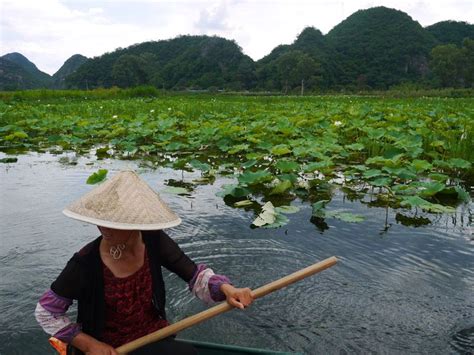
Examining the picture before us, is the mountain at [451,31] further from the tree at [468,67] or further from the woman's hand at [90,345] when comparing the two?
the woman's hand at [90,345]

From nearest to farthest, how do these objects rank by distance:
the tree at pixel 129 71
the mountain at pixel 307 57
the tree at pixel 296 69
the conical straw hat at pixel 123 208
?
the conical straw hat at pixel 123 208 < the tree at pixel 296 69 < the mountain at pixel 307 57 < the tree at pixel 129 71

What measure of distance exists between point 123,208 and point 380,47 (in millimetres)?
71385

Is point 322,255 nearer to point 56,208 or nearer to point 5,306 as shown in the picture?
point 5,306

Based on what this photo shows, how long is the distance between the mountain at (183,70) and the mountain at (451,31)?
31524mm

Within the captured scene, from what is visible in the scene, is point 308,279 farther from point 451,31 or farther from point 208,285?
point 451,31

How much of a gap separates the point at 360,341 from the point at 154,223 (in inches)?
45.9

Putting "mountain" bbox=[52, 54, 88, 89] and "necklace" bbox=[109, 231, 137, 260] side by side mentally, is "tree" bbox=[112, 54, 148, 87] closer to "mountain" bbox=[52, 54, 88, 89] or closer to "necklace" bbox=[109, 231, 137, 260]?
"mountain" bbox=[52, 54, 88, 89]

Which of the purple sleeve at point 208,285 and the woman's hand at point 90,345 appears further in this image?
the purple sleeve at point 208,285

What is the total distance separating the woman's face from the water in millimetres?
847

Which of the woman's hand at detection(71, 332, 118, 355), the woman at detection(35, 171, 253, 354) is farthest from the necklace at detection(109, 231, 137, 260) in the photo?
the woman's hand at detection(71, 332, 118, 355)

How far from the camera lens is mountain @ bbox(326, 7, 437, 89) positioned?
61.0m

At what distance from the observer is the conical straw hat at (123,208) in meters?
1.31

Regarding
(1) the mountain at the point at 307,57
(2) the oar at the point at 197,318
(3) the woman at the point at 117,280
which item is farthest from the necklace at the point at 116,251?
(1) the mountain at the point at 307,57

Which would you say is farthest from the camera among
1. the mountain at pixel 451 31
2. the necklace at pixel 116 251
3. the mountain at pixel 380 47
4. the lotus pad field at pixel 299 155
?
the mountain at pixel 451 31
